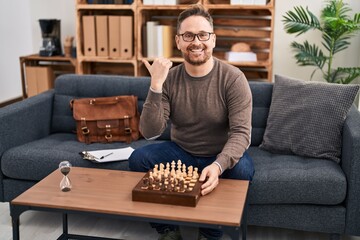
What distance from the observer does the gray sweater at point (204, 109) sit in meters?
2.09

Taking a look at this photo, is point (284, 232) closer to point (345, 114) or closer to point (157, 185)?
point (345, 114)

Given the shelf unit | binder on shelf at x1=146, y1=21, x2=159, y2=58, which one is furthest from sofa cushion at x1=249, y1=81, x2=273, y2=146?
binder on shelf at x1=146, y1=21, x2=159, y2=58

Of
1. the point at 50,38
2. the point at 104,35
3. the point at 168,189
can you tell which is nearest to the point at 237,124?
the point at 168,189

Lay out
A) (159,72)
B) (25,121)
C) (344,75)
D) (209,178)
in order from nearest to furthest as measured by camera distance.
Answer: (209,178), (159,72), (25,121), (344,75)

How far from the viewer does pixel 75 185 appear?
1875 mm

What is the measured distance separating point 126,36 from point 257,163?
1.93 m

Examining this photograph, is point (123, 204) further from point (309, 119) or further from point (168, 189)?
point (309, 119)

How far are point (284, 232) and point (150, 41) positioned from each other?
2027mm

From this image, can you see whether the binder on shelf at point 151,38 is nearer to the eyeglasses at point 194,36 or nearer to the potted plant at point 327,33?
the potted plant at point 327,33

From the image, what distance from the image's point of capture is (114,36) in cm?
391

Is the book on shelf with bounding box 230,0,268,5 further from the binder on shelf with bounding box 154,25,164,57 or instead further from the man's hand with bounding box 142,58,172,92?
the man's hand with bounding box 142,58,172,92

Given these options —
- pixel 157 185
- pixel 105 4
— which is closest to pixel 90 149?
pixel 157 185

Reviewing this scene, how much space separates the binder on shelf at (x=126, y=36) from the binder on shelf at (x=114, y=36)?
31 millimetres

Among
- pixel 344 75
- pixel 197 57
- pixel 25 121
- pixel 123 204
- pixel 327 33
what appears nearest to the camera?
pixel 123 204
